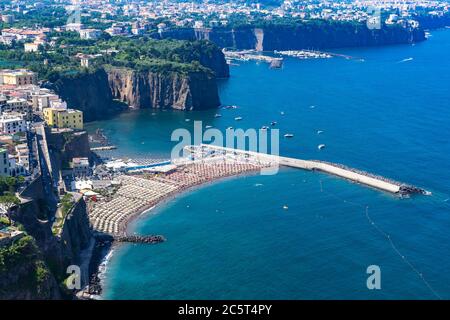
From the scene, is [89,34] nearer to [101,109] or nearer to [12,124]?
[101,109]

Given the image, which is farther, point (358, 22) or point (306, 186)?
point (358, 22)

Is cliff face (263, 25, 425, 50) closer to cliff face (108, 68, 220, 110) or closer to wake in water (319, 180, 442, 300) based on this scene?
cliff face (108, 68, 220, 110)

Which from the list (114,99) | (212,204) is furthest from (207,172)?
(114,99)

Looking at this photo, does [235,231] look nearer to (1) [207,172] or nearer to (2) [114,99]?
(1) [207,172]

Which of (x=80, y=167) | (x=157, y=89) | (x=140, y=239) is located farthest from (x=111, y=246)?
(x=157, y=89)

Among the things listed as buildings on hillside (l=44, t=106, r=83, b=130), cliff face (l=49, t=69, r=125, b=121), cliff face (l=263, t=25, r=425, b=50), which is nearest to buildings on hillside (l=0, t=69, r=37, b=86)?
cliff face (l=49, t=69, r=125, b=121)
